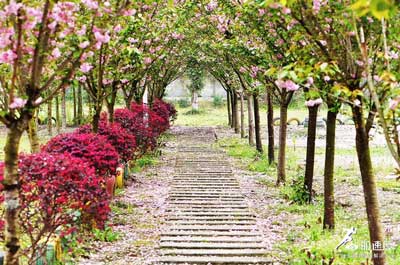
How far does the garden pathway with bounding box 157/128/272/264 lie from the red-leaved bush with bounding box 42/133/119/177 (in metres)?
1.23

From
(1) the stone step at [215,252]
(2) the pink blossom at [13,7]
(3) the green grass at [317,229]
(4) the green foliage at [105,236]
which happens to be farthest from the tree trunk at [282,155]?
(2) the pink blossom at [13,7]

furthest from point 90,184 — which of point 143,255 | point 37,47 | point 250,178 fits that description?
point 250,178

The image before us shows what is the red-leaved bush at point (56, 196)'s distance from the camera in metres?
4.96

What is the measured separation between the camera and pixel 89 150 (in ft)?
24.5

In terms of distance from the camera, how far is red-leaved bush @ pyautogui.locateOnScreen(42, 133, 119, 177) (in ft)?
24.2

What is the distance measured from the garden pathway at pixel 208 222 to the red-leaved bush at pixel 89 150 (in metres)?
1.23

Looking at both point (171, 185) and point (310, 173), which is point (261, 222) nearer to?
point (310, 173)

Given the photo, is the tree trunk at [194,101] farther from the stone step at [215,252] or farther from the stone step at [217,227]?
the stone step at [215,252]

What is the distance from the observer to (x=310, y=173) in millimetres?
9250

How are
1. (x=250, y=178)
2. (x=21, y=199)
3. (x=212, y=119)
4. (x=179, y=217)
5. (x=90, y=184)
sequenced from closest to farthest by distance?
(x=21, y=199) → (x=90, y=184) → (x=179, y=217) → (x=250, y=178) → (x=212, y=119)

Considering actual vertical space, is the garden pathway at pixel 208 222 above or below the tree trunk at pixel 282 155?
below

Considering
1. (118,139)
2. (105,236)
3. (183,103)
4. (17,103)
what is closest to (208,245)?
(105,236)

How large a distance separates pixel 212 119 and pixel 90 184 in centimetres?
2867

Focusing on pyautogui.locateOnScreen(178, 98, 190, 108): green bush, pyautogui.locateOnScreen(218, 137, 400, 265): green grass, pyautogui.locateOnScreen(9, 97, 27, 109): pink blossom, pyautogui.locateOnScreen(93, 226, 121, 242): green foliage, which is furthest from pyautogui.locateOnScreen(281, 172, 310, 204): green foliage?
pyautogui.locateOnScreen(178, 98, 190, 108): green bush
